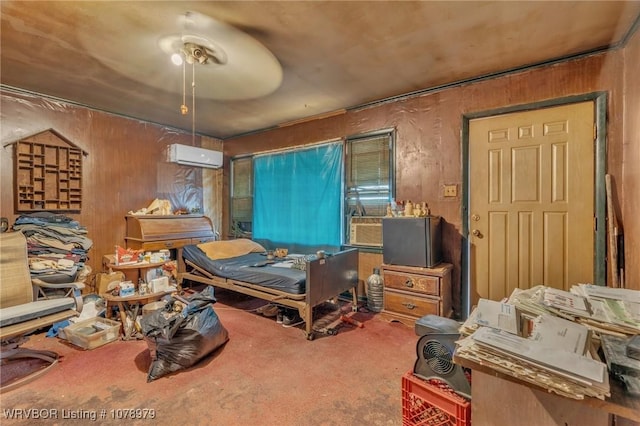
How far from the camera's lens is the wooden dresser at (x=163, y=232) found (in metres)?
3.78

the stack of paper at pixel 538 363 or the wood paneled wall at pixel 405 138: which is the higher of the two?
the wood paneled wall at pixel 405 138

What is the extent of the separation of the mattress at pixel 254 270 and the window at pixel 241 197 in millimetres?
1093

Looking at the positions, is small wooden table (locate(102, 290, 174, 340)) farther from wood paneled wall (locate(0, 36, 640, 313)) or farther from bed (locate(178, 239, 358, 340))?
wood paneled wall (locate(0, 36, 640, 313))

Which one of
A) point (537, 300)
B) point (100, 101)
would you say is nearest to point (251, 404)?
point (537, 300)

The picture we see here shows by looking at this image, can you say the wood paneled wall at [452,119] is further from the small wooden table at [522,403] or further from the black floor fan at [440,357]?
the small wooden table at [522,403]

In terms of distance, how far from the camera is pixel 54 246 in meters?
3.05

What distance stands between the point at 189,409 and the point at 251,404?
37cm

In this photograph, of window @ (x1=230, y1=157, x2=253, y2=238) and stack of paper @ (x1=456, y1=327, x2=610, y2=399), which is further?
window @ (x1=230, y1=157, x2=253, y2=238)

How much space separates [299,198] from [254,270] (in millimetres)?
1475

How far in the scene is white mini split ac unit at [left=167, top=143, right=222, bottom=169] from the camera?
4363 millimetres

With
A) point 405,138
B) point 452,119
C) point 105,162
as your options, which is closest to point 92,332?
point 105,162

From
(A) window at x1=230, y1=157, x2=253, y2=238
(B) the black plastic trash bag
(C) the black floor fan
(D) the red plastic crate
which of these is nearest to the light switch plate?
(C) the black floor fan

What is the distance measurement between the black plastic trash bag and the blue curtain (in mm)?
2095

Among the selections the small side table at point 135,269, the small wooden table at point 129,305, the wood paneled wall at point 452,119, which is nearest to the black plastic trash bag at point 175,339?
the small wooden table at point 129,305
